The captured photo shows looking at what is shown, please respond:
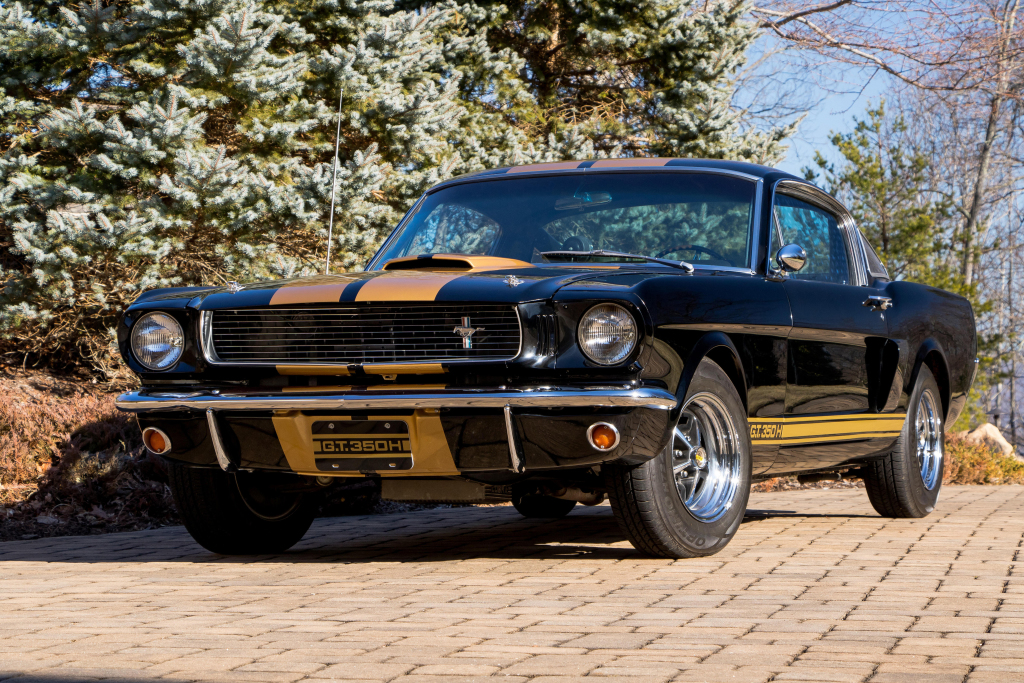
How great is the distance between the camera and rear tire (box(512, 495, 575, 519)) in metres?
7.20

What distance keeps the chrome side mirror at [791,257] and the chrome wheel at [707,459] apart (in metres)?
0.88

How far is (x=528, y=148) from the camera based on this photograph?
39.3 ft

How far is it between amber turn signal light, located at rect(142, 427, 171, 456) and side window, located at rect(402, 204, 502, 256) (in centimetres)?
167

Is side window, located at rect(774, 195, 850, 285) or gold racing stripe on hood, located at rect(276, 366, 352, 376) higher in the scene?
side window, located at rect(774, 195, 850, 285)

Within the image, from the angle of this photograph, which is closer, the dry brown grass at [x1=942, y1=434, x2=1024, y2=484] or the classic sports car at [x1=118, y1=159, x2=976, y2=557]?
the classic sports car at [x1=118, y1=159, x2=976, y2=557]

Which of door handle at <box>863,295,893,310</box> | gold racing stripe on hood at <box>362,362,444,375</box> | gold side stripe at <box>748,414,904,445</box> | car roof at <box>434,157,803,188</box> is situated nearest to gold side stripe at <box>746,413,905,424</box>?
gold side stripe at <box>748,414,904,445</box>

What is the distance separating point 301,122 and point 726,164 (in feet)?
16.6

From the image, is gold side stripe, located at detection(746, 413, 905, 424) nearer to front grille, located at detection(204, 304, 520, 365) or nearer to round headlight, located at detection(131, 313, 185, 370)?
front grille, located at detection(204, 304, 520, 365)

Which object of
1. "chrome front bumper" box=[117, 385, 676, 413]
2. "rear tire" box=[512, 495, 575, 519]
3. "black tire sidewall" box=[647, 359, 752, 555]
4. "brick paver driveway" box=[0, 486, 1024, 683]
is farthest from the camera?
"rear tire" box=[512, 495, 575, 519]

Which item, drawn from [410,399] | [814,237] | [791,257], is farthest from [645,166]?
[410,399]

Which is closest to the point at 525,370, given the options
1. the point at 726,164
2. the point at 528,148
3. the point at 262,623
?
the point at 262,623

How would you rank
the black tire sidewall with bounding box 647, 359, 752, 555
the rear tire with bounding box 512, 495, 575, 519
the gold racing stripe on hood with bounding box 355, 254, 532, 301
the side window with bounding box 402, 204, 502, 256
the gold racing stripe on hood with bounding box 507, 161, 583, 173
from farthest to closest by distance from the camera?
1. the rear tire with bounding box 512, 495, 575, 519
2. the gold racing stripe on hood with bounding box 507, 161, 583, 173
3. the side window with bounding box 402, 204, 502, 256
4. the black tire sidewall with bounding box 647, 359, 752, 555
5. the gold racing stripe on hood with bounding box 355, 254, 532, 301

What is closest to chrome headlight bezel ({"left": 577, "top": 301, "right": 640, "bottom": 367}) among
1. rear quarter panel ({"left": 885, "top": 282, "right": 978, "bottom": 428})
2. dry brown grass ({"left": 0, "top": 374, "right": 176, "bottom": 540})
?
rear quarter panel ({"left": 885, "top": 282, "right": 978, "bottom": 428})

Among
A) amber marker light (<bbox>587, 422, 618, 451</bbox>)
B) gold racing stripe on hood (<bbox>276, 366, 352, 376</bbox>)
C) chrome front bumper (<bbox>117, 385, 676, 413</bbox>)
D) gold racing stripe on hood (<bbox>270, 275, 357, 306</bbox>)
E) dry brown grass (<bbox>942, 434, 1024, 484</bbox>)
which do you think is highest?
gold racing stripe on hood (<bbox>270, 275, 357, 306</bbox>)
